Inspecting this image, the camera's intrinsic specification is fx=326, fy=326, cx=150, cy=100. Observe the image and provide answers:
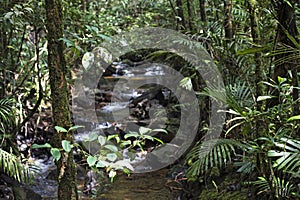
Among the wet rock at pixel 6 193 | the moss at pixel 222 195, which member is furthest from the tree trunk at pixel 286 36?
the wet rock at pixel 6 193

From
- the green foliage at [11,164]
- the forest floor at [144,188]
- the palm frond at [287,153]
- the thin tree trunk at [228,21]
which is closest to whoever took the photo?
the palm frond at [287,153]

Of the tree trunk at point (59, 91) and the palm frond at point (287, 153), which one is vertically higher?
the tree trunk at point (59, 91)

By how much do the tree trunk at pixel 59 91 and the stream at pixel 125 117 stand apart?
55 cm

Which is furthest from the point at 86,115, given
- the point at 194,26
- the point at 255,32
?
the point at 255,32

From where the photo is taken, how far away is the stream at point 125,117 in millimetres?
4105

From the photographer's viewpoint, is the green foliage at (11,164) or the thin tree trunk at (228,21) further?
the thin tree trunk at (228,21)

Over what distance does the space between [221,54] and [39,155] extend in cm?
343

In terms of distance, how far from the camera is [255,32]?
2.42 metres

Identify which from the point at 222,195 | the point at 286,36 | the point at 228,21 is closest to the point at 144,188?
the point at 222,195

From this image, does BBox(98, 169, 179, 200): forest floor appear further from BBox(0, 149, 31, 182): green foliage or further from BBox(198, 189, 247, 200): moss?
BBox(0, 149, 31, 182): green foliage

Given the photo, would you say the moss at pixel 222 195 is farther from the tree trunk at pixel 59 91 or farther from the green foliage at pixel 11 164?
the green foliage at pixel 11 164

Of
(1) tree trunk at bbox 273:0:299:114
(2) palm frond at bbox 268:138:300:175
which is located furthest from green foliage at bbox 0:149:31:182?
(1) tree trunk at bbox 273:0:299:114

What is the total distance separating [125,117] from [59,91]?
447 cm

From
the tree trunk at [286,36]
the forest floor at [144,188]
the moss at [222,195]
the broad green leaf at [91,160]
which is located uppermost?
the tree trunk at [286,36]
